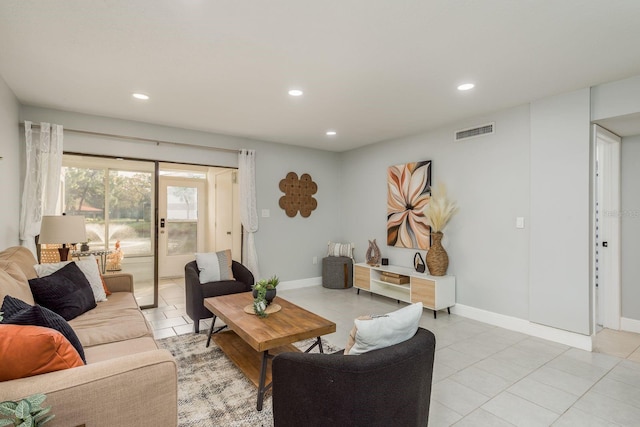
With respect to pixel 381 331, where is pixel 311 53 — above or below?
above

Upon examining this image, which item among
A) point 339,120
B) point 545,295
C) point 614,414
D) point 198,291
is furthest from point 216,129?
point 614,414

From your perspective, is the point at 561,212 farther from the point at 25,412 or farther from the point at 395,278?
the point at 25,412

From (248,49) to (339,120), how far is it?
1.95 metres

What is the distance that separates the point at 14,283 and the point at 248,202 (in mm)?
3225

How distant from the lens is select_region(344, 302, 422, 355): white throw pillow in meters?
1.40

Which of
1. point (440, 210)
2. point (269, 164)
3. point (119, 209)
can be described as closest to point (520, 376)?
point (440, 210)

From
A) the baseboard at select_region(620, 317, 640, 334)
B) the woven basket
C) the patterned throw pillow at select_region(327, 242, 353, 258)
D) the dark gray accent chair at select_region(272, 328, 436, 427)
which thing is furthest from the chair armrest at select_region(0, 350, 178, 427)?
the baseboard at select_region(620, 317, 640, 334)

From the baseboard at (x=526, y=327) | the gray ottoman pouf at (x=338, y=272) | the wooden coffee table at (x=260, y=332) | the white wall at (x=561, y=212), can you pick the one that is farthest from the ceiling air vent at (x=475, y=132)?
the wooden coffee table at (x=260, y=332)

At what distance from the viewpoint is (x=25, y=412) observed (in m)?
0.94

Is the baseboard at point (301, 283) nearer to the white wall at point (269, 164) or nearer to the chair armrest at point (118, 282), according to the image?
the white wall at point (269, 164)

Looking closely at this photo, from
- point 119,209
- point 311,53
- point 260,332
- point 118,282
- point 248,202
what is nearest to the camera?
point 260,332

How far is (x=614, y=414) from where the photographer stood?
211 centimetres

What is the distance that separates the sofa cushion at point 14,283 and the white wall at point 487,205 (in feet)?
13.9

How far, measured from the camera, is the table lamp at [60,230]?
3.20m
